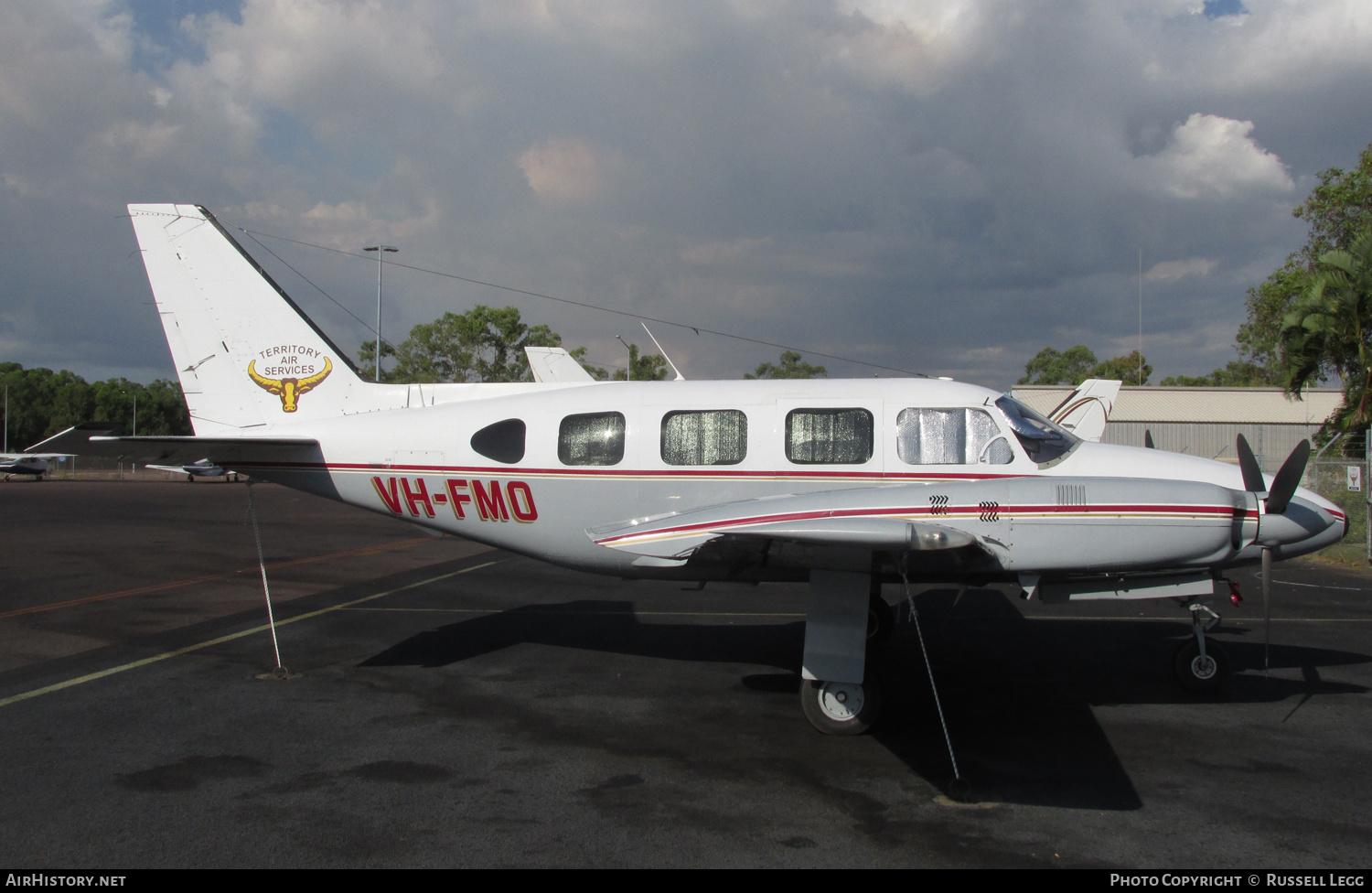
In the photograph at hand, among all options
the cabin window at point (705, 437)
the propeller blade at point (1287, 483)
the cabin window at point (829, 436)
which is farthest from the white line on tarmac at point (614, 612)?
the propeller blade at point (1287, 483)

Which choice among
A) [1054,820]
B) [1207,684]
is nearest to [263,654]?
[1054,820]

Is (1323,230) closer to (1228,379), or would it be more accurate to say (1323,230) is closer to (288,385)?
(288,385)

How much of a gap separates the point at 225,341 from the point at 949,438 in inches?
308

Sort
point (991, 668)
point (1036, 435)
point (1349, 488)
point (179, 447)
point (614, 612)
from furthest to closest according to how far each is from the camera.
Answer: point (1349, 488), point (614, 612), point (991, 668), point (179, 447), point (1036, 435)

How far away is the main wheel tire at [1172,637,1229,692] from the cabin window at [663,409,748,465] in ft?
14.3

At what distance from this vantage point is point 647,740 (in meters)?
6.22

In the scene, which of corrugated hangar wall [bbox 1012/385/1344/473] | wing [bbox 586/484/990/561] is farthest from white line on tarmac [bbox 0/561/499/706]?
corrugated hangar wall [bbox 1012/385/1344/473]

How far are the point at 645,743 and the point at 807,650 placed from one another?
1409 mm

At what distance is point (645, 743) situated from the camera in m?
6.14

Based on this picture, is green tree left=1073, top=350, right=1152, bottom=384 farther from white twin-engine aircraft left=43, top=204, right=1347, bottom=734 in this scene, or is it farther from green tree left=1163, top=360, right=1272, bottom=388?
white twin-engine aircraft left=43, top=204, right=1347, bottom=734

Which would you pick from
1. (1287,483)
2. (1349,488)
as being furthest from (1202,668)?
(1349,488)

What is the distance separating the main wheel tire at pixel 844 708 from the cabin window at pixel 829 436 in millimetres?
1953

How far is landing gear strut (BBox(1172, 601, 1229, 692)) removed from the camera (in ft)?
23.7
